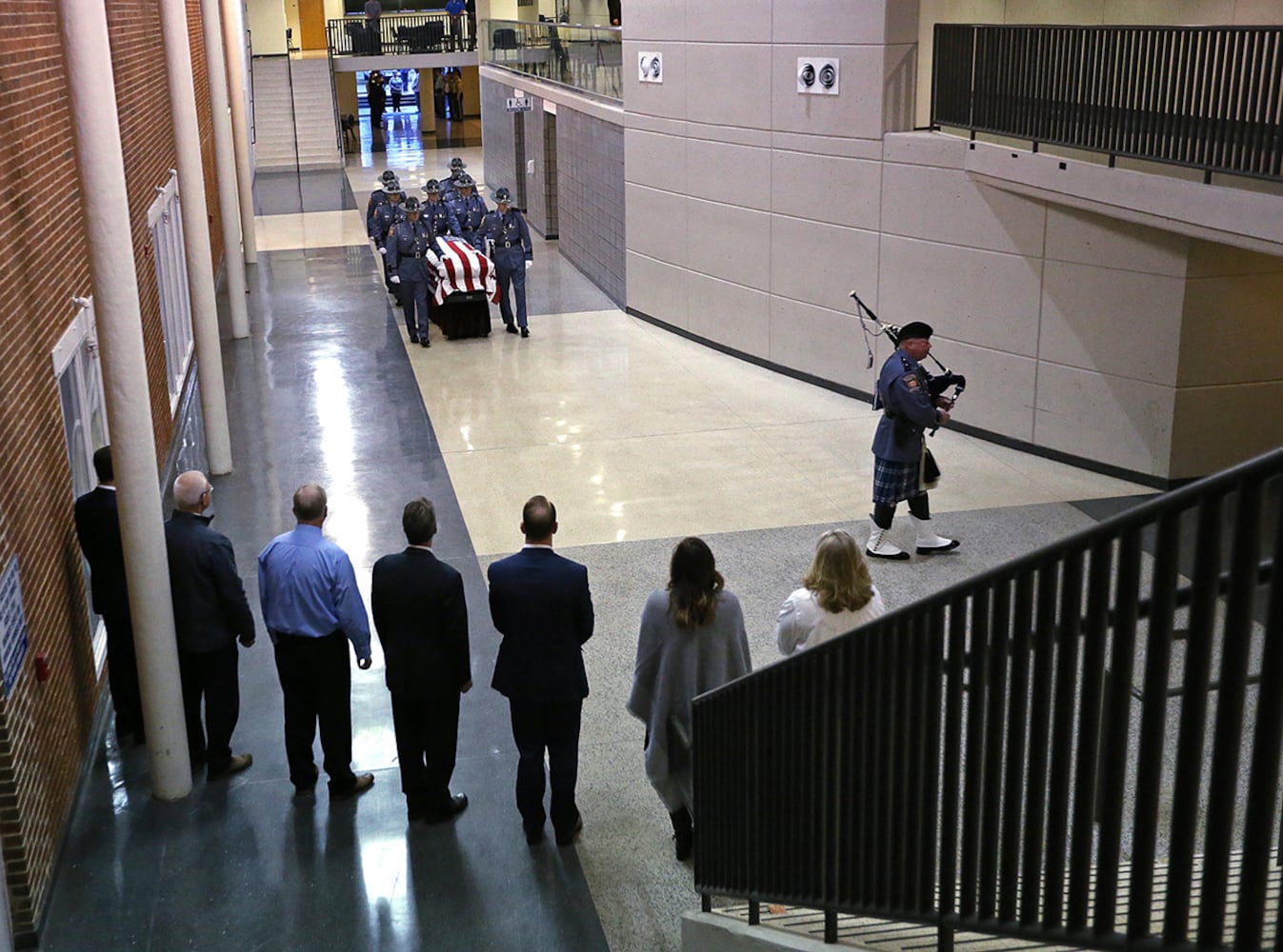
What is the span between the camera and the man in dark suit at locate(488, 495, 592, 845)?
543cm

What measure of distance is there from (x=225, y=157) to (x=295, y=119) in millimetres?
20244

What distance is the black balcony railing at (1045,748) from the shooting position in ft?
7.49

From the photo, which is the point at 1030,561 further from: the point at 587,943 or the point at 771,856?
the point at 587,943

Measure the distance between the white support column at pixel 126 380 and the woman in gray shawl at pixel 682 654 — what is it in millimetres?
2207

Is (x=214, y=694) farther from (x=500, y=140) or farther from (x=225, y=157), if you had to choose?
(x=500, y=140)

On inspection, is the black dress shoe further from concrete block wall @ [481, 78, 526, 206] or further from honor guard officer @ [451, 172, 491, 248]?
concrete block wall @ [481, 78, 526, 206]

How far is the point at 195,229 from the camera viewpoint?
1034 centimetres

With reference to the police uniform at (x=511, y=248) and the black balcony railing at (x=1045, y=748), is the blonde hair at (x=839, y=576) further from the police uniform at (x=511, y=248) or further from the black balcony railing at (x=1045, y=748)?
the police uniform at (x=511, y=248)

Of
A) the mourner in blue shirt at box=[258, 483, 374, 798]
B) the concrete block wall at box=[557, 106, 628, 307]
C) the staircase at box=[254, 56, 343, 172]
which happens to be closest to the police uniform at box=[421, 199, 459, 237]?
the concrete block wall at box=[557, 106, 628, 307]

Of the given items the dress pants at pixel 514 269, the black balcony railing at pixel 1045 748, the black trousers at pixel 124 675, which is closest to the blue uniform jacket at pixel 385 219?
the dress pants at pixel 514 269

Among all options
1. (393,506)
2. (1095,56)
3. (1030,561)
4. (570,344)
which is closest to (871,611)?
(1030,561)

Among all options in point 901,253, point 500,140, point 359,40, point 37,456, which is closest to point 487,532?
point 37,456

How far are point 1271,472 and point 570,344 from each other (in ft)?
46.3

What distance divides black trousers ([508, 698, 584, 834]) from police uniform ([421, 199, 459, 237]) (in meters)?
12.6
